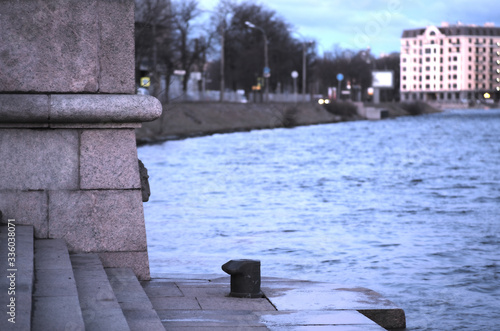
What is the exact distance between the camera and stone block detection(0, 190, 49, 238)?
654 centimetres

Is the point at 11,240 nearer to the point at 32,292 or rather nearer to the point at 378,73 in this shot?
the point at 32,292

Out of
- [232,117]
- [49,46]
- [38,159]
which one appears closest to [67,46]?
[49,46]

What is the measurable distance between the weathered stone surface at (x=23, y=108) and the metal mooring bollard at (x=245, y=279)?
5.68ft

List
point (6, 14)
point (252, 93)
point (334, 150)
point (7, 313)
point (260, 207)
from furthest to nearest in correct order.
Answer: point (252, 93) → point (334, 150) → point (260, 207) → point (6, 14) → point (7, 313)

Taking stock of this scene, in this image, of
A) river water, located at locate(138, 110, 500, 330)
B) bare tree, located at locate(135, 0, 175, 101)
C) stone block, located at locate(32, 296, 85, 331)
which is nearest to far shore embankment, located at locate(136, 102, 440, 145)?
bare tree, located at locate(135, 0, 175, 101)

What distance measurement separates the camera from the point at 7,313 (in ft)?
13.9

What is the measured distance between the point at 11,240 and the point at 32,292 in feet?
3.72

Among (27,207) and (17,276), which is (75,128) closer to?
(27,207)

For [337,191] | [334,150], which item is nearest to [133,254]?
[337,191]

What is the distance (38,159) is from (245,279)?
177 centimetres

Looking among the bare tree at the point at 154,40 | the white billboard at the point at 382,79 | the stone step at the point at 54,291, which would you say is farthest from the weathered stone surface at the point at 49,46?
the white billboard at the point at 382,79

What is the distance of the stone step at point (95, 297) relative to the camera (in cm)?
475

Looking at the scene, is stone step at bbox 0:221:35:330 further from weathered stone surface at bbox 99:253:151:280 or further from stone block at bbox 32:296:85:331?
weathered stone surface at bbox 99:253:151:280

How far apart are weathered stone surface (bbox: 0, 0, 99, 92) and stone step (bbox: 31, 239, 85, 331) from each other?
1.17 meters
